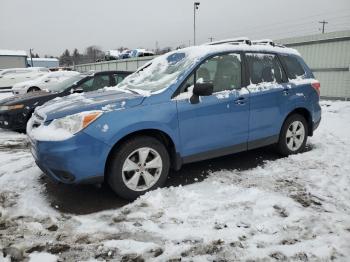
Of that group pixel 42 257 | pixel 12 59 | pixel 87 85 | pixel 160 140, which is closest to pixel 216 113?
pixel 160 140

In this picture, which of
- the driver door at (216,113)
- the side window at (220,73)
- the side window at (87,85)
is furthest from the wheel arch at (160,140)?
the side window at (87,85)

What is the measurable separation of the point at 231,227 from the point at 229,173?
1608mm

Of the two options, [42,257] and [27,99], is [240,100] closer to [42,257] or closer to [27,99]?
[42,257]

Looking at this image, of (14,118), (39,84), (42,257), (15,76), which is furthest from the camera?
(15,76)

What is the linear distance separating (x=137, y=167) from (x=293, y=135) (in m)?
2.91

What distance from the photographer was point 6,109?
753 centimetres

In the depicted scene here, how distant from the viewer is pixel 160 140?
4305mm

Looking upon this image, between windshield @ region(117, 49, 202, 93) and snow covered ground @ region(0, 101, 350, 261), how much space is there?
4.51 ft

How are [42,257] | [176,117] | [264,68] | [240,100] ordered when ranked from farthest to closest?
[264,68]
[240,100]
[176,117]
[42,257]

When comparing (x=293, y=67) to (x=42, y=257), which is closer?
(x=42, y=257)

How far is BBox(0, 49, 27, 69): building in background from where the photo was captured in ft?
151

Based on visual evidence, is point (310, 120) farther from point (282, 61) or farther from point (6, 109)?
point (6, 109)

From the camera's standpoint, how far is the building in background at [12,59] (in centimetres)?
4591

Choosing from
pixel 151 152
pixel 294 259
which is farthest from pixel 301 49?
pixel 294 259
